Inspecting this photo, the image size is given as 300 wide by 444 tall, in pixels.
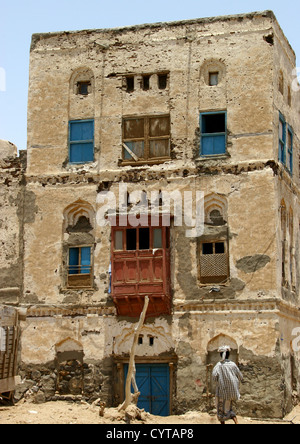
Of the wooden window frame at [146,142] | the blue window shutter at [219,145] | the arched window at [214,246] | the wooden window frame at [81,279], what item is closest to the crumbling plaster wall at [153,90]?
the wooden window frame at [146,142]

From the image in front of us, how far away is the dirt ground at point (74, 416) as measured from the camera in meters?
19.0

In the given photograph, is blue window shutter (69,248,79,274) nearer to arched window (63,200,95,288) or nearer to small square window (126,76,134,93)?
arched window (63,200,95,288)

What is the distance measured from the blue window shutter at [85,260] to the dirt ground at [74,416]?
392 cm

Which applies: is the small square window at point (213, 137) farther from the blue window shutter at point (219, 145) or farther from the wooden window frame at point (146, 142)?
the wooden window frame at point (146, 142)

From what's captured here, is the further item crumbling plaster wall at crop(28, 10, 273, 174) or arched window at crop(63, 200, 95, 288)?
arched window at crop(63, 200, 95, 288)

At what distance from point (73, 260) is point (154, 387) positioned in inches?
178

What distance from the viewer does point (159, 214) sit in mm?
23125

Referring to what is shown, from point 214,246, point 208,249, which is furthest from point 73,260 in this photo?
point 214,246

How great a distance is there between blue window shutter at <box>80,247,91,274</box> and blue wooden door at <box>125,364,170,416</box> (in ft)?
10.6

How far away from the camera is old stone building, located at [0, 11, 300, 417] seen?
22.7 metres

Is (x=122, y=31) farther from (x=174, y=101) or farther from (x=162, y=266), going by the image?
(x=162, y=266)

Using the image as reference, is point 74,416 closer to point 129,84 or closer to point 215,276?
point 215,276

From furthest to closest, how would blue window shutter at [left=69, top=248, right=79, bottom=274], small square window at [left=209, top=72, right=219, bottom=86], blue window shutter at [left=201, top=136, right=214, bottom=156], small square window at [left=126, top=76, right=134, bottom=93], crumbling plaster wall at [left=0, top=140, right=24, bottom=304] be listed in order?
1. small square window at [left=126, top=76, right=134, bottom=93]
2. crumbling plaster wall at [left=0, top=140, right=24, bottom=304]
3. small square window at [left=209, top=72, right=219, bottom=86]
4. blue window shutter at [left=69, top=248, right=79, bottom=274]
5. blue window shutter at [left=201, top=136, right=214, bottom=156]

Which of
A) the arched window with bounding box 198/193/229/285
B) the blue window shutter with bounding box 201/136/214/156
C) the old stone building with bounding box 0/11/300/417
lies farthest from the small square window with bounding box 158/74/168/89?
the arched window with bounding box 198/193/229/285
